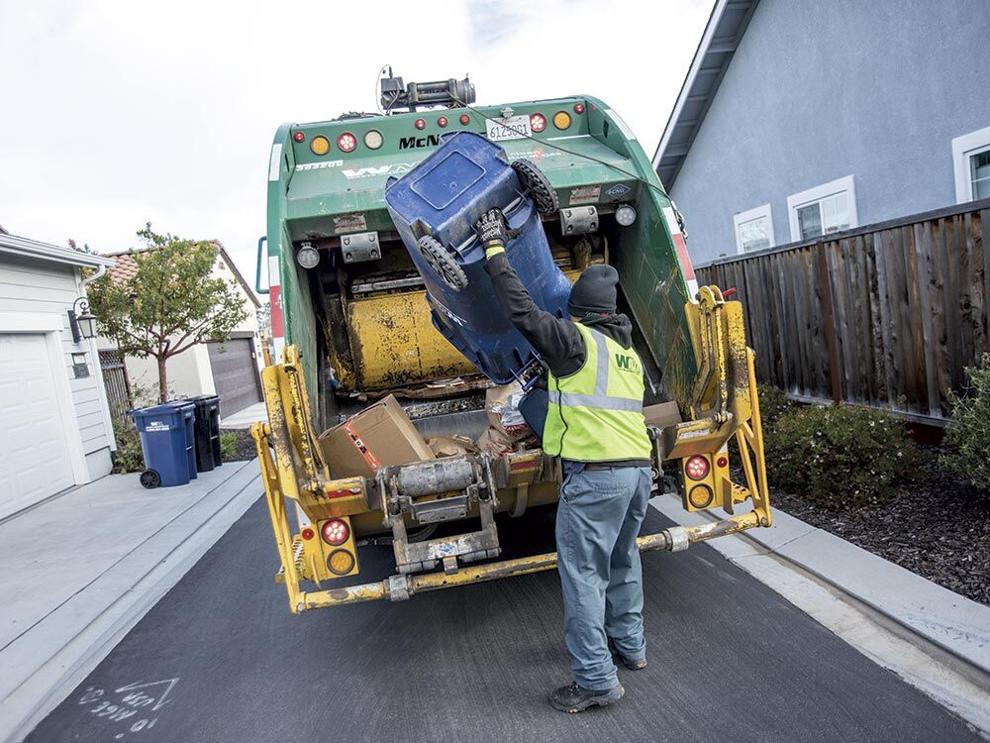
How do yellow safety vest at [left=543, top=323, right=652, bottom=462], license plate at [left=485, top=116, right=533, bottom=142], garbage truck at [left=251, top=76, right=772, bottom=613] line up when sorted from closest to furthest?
yellow safety vest at [left=543, top=323, right=652, bottom=462] → garbage truck at [left=251, top=76, right=772, bottom=613] → license plate at [left=485, top=116, right=533, bottom=142]

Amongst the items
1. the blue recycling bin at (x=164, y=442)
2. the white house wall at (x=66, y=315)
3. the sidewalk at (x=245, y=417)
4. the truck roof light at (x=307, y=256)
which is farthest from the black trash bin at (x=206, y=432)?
the truck roof light at (x=307, y=256)

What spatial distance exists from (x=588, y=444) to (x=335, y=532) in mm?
1278

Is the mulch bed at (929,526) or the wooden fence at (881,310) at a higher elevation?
the wooden fence at (881,310)

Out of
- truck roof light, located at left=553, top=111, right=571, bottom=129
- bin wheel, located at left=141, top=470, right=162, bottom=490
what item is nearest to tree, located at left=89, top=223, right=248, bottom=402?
bin wheel, located at left=141, top=470, right=162, bottom=490

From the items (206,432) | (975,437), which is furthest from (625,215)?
(206,432)

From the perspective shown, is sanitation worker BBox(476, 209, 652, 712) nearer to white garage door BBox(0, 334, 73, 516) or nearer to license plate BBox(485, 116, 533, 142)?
license plate BBox(485, 116, 533, 142)

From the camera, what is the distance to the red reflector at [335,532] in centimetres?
333

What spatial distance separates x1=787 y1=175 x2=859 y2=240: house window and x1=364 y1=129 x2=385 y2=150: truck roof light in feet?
17.4

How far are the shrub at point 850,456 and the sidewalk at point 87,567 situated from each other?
4.39 metres

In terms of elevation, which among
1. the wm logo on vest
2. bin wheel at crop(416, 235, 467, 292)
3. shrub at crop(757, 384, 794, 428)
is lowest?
shrub at crop(757, 384, 794, 428)

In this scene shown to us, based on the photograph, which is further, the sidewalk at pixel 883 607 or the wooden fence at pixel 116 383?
the wooden fence at pixel 116 383

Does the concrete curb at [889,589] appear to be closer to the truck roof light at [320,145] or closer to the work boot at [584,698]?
the work boot at [584,698]

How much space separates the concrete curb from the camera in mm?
2918

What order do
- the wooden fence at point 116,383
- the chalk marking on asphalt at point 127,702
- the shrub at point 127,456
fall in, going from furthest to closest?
1. the wooden fence at point 116,383
2. the shrub at point 127,456
3. the chalk marking on asphalt at point 127,702
